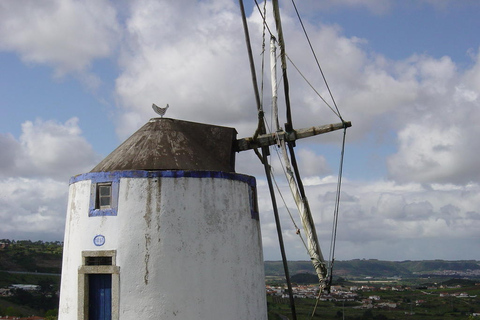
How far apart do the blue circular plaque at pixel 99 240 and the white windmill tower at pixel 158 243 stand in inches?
1.1

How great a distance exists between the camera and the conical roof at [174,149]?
1317 cm

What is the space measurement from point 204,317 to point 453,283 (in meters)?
143

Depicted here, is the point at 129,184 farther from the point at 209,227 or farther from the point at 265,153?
the point at 265,153

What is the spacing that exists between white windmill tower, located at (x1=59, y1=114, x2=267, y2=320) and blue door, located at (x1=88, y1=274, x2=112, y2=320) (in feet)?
0.07

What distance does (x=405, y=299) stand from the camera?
106 meters

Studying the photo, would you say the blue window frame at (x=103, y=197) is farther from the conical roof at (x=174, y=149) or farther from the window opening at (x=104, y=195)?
the conical roof at (x=174, y=149)

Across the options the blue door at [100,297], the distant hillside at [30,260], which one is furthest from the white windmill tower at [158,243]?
the distant hillside at [30,260]

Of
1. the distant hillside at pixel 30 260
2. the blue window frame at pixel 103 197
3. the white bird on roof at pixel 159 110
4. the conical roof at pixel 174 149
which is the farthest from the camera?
the distant hillside at pixel 30 260

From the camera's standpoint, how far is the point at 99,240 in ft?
40.7

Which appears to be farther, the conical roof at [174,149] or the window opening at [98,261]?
the conical roof at [174,149]

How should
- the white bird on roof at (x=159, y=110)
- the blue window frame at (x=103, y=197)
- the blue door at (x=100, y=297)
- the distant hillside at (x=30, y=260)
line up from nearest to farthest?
the blue door at (x=100, y=297) → the blue window frame at (x=103, y=197) → the white bird on roof at (x=159, y=110) → the distant hillside at (x=30, y=260)

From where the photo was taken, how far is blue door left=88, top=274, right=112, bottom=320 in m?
12.3

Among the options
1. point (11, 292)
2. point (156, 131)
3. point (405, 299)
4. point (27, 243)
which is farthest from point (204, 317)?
point (405, 299)

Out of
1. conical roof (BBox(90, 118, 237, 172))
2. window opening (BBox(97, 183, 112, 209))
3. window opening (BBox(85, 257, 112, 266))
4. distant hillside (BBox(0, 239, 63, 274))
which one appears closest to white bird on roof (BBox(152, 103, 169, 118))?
conical roof (BBox(90, 118, 237, 172))
